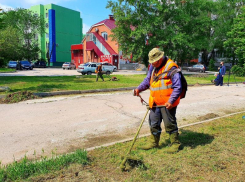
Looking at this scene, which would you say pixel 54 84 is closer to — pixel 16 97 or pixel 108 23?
pixel 16 97

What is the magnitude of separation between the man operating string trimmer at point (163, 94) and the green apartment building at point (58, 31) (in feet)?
184

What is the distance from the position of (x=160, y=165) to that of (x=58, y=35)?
58627 mm

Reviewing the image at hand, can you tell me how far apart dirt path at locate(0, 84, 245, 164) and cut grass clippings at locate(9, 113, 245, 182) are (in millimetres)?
887

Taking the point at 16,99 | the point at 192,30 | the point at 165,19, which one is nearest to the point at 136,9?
the point at 165,19

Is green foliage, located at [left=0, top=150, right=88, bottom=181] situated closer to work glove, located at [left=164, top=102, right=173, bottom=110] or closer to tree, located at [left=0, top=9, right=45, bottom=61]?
work glove, located at [left=164, top=102, right=173, bottom=110]

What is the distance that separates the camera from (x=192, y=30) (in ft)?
94.4

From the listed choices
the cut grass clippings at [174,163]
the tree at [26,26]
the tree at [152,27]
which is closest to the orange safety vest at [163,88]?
the cut grass clippings at [174,163]

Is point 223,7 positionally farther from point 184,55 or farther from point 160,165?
point 160,165

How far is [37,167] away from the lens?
3363 mm

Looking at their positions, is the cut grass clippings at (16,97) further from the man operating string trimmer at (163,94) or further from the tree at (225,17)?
the tree at (225,17)

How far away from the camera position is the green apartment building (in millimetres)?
56719

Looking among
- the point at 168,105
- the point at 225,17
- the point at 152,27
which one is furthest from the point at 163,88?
the point at 225,17

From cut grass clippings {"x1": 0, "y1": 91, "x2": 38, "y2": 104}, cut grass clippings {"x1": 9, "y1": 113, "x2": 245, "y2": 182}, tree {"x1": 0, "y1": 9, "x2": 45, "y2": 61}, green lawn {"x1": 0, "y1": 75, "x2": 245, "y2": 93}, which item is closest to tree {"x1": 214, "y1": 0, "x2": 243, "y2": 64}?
green lawn {"x1": 0, "y1": 75, "x2": 245, "y2": 93}

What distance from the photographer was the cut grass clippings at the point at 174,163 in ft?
10.7
